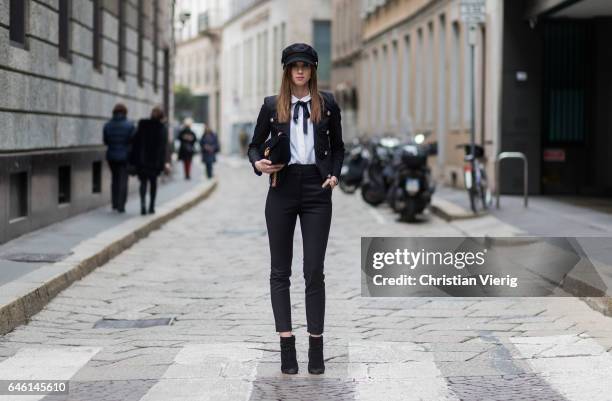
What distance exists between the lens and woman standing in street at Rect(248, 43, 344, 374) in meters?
6.85

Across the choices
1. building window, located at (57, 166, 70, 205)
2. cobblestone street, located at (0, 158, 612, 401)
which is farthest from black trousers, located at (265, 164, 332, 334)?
building window, located at (57, 166, 70, 205)

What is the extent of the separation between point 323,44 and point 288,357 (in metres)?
62.3

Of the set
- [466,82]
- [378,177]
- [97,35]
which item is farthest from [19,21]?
[466,82]

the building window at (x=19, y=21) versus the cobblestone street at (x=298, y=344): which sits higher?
the building window at (x=19, y=21)

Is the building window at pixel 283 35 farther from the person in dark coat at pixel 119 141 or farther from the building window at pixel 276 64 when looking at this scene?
the person in dark coat at pixel 119 141

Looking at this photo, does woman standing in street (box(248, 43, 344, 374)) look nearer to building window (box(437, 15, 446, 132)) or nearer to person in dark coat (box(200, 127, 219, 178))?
building window (box(437, 15, 446, 132))

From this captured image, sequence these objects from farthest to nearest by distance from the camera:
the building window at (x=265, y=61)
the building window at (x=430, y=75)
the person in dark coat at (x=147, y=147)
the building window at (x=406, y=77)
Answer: the building window at (x=265, y=61)
the building window at (x=406, y=77)
the building window at (x=430, y=75)
the person in dark coat at (x=147, y=147)

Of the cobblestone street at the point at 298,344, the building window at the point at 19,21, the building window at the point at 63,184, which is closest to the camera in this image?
the cobblestone street at the point at 298,344

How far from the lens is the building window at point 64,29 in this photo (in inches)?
677

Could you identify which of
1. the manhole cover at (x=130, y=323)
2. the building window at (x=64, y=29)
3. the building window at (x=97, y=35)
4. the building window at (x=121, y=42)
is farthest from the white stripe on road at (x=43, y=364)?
the building window at (x=121, y=42)

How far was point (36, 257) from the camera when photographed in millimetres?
11992

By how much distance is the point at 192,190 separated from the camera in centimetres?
2755

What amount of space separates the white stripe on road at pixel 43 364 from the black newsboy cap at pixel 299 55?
203cm

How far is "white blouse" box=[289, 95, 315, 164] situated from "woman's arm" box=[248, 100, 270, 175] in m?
0.15
